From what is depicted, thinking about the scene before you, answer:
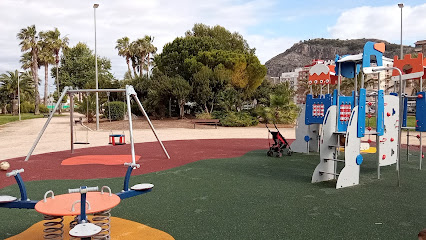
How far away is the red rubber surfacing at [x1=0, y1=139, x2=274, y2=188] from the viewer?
888cm

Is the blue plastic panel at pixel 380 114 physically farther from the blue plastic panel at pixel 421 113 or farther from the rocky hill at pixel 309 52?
the rocky hill at pixel 309 52

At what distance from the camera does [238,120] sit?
2634 centimetres

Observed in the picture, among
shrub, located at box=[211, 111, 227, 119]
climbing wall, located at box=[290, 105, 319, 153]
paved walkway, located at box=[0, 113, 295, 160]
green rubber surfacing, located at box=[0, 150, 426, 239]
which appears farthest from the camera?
shrub, located at box=[211, 111, 227, 119]

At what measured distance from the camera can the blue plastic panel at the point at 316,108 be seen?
1073cm

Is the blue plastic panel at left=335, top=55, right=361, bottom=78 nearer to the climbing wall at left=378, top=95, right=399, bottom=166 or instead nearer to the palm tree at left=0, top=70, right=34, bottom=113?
the climbing wall at left=378, top=95, right=399, bottom=166

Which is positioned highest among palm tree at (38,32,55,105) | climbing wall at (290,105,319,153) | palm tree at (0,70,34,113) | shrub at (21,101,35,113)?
palm tree at (38,32,55,105)

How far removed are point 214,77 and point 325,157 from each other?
23.7m

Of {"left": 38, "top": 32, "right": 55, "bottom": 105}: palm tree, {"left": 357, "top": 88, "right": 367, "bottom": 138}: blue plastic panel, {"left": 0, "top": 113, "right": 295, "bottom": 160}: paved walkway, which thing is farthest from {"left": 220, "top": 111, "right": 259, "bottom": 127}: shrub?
{"left": 38, "top": 32, "right": 55, "bottom": 105}: palm tree

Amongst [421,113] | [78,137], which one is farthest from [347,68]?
[78,137]

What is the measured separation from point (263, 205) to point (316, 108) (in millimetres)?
5850

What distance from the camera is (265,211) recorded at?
18.4 feet

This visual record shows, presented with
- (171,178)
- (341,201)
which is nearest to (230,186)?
(171,178)

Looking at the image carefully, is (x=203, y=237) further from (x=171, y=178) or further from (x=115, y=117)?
(x=115, y=117)

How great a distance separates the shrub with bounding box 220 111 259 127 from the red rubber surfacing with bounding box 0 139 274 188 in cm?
1050
